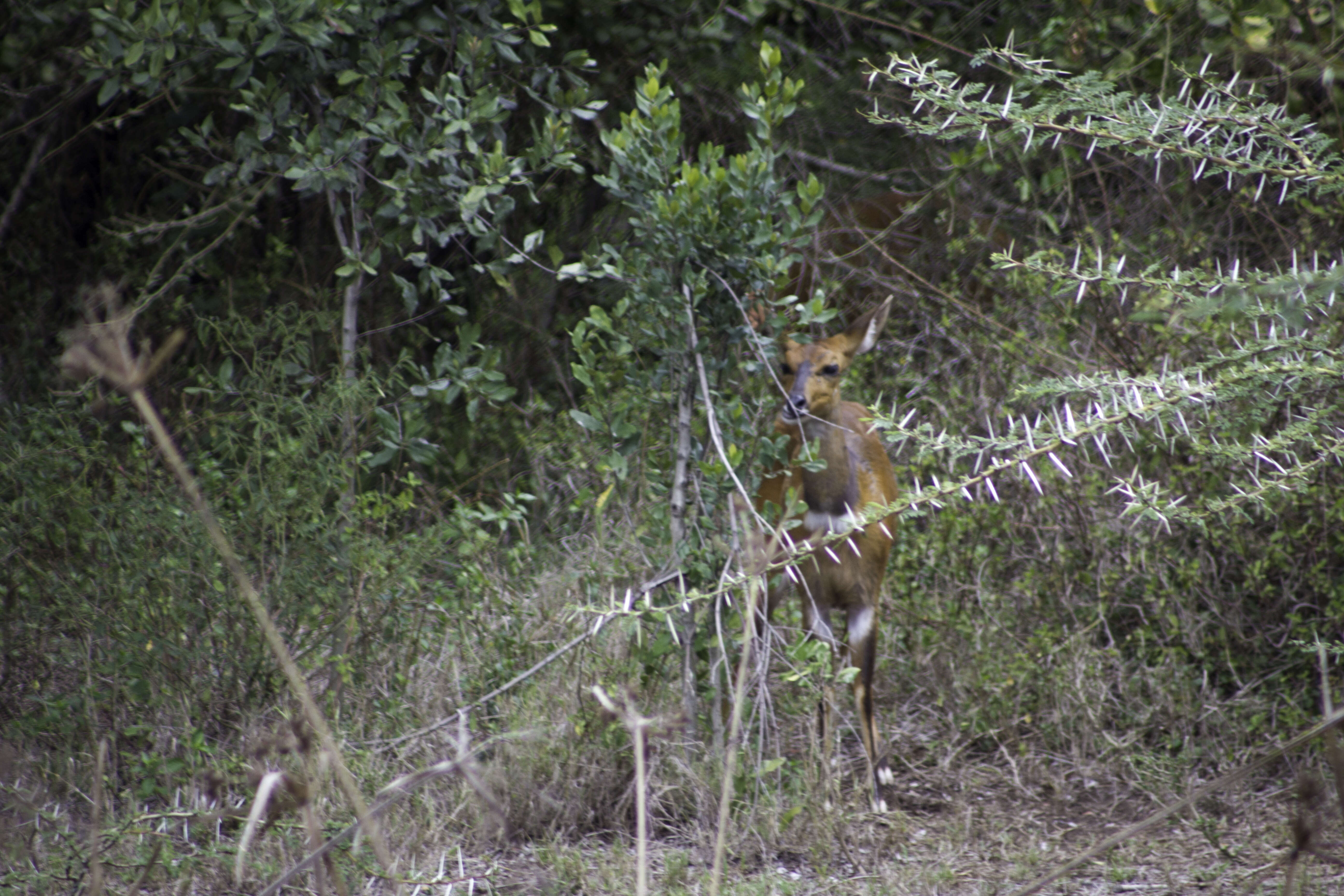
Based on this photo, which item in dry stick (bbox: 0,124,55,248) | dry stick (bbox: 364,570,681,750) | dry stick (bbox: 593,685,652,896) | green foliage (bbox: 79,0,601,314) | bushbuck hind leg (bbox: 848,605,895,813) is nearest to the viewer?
dry stick (bbox: 593,685,652,896)

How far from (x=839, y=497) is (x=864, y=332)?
0.76 metres

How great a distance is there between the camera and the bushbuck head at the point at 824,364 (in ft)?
16.1

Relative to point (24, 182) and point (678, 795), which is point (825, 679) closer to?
point (678, 795)

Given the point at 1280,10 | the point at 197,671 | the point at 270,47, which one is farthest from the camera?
the point at 1280,10

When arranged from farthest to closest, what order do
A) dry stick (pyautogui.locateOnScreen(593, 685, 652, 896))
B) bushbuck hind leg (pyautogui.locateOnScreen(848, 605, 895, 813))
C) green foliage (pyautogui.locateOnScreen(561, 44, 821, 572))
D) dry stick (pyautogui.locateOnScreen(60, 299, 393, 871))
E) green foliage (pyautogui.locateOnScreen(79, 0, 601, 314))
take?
1. green foliage (pyautogui.locateOnScreen(79, 0, 601, 314))
2. bushbuck hind leg (pyautogui.locateOnScreen(848, 605, 895, 813))
3. green foliage (pyautogui.locateOnScreen(561, 44, 821, 572))
4. dry stick (pyautogui.locateOnScreen(593, 685, 652, 896))
5. dry stick (pyautogui.locateOnScreen(60, 299, 393, 871))

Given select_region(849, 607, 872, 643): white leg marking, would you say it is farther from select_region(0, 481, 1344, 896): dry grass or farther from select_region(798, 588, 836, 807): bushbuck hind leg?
select_region(0, 481, 1344, 896): dry grass

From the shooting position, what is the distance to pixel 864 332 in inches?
209

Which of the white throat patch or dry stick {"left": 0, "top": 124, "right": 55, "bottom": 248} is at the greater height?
dry stick {"left": 0, "top": 124, "right": 55, "bottom": 248}

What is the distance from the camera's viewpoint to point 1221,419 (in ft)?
12.8

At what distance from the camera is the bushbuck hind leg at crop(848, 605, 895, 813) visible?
14.4 feet

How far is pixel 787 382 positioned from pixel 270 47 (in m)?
2.30

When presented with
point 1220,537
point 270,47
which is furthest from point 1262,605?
point 270,47

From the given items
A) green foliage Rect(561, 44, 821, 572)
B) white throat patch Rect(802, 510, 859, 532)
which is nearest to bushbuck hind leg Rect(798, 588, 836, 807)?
white throat patch Rect(802, 510, 859, 532)

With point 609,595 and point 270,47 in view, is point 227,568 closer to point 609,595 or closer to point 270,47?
point 609,595
